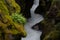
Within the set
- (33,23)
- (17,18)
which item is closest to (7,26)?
(17,18)

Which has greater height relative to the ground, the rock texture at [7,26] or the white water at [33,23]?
the white water at [33,23]

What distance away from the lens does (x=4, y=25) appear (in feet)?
44.9

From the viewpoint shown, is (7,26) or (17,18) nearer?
(7,26)

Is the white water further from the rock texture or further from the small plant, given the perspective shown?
the rock texture

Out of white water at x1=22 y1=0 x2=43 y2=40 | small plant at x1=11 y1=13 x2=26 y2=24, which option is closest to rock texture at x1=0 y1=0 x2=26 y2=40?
small plant at x1=11 y1=13 x2=26 y2=24

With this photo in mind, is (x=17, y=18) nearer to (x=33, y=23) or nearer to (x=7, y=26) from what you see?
(x=7, y=26)

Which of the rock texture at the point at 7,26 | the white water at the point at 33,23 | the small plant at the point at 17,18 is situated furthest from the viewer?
the white water at the point at 33,23

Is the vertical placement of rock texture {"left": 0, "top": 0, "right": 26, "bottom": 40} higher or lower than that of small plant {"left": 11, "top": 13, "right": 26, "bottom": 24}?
lower

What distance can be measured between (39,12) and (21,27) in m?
17.7

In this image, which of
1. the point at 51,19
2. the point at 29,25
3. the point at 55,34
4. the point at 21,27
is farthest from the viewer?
the point at 29,25

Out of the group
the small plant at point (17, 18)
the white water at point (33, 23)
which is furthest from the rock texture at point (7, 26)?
the white water at point (33, 23)

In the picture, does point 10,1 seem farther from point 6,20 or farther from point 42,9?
point 42,9

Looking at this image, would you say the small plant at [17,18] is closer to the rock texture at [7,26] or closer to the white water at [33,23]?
the rock texture at [7,26]

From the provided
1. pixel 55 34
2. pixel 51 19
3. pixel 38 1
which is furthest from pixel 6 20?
pixel 38 1
